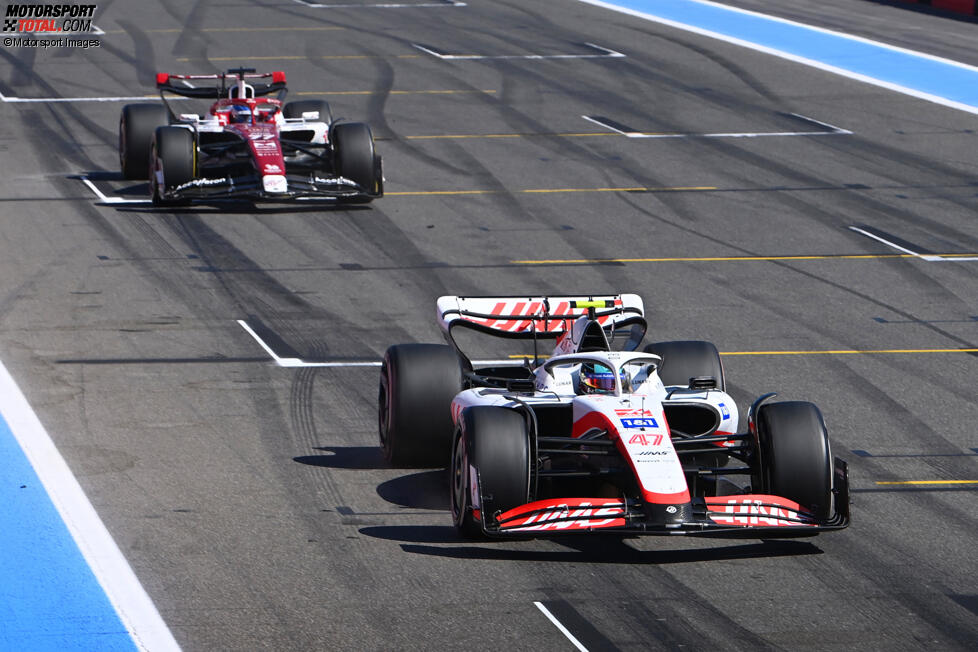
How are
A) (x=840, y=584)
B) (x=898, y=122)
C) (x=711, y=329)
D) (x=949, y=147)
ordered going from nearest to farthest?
(x=840, y=584), (x=711, y=329), (x=949, y=147), (x=898, y=122)

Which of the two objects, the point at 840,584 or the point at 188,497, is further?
the point at 188,497

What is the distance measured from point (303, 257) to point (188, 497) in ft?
28.2

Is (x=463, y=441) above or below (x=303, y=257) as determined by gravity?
above

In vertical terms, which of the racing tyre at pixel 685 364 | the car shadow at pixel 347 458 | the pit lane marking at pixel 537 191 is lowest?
the pit lane marking at pixel 537 191

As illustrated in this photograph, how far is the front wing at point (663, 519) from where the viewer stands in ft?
32.4

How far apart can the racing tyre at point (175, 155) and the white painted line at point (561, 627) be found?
13.2m

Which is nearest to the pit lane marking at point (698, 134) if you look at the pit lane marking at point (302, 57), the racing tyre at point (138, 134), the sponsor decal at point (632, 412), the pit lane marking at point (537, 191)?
the pit lane marking at point (537, 191)

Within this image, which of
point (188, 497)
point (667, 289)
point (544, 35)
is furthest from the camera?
point (544, 35)

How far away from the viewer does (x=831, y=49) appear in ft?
127

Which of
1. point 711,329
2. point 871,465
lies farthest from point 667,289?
point 871,465

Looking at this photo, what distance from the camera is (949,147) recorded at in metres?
28.3

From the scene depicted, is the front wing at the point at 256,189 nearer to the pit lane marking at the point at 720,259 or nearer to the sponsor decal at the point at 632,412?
the pit lane marking at the point at 720,259

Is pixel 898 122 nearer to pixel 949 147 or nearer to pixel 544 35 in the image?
pixel 949 147

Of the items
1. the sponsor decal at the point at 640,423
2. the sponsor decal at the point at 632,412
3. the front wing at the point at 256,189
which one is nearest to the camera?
the sponsor decal at the point at 640,423
